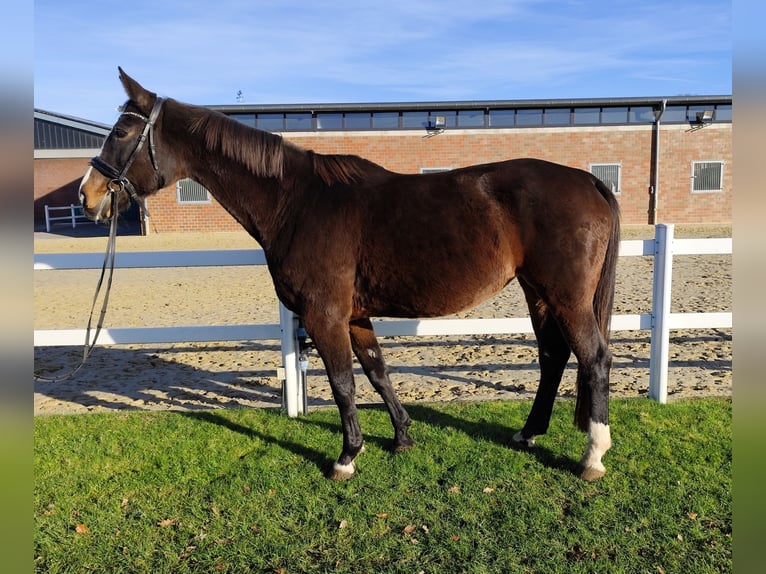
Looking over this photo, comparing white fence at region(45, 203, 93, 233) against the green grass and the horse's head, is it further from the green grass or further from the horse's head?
the horse's head

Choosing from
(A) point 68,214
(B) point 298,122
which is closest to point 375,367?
(B) point 298,122

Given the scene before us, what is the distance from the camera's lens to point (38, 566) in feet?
8.53

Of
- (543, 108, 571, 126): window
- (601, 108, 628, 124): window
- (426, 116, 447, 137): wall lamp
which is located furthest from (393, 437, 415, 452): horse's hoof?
(601, 108, 628, 124): window

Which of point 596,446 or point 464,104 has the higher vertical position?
point 464,104

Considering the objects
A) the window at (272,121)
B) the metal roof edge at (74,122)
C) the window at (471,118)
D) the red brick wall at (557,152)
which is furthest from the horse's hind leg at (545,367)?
the metal roof edge at (74,122)

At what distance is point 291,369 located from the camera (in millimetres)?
4367

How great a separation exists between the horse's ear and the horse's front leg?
1.65 m

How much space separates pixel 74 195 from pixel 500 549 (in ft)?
108

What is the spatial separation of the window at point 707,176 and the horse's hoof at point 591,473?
72.9 feet

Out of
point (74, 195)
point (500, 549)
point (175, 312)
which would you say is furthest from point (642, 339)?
point (74, 195)

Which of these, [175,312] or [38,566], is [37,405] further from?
[175,312]

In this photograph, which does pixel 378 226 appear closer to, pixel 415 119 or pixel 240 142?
pixel 240 142

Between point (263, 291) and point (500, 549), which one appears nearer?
point (500, 549)

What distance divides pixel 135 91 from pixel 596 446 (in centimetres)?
359
